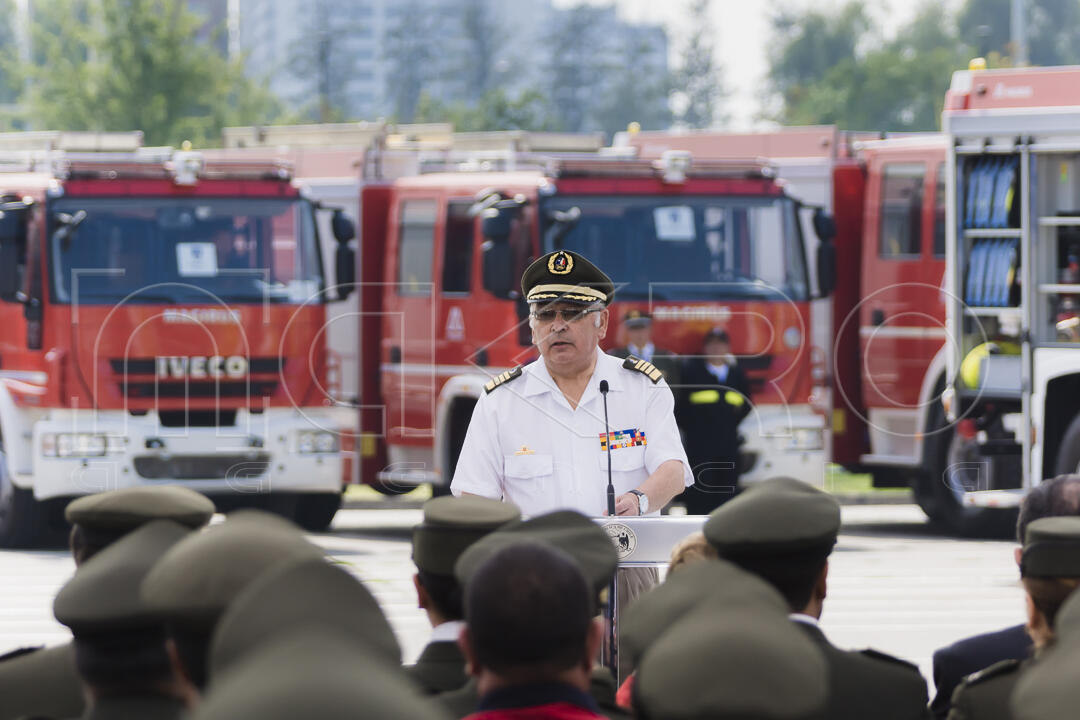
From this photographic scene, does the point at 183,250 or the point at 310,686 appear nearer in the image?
the point at 310,686

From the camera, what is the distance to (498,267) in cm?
1522

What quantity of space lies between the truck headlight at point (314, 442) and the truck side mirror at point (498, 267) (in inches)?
76.9

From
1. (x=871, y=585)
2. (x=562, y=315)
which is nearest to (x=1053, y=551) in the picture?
(x=562, y=315)

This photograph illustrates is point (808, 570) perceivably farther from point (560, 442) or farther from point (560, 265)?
point (560, 265)

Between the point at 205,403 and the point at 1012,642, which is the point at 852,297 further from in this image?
the point at 1012,642

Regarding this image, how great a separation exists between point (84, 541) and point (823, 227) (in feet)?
41.3

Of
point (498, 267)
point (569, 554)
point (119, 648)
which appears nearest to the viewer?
point (119, 648)

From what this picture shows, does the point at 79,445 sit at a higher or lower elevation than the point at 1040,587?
lower

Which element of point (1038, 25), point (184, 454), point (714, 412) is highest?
point (1038, 25)

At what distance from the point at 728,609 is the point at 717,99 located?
104 metres

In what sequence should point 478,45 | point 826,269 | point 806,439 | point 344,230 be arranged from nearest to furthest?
point 806,439 → point 826,269 → point 344,230 → point 478,45

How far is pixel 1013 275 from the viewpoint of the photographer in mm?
14844

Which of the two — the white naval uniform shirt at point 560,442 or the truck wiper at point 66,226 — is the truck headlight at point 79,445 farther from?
the white naval uniform shirt at point 560,442

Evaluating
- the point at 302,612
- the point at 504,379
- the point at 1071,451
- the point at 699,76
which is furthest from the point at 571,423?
the point at 699,76
